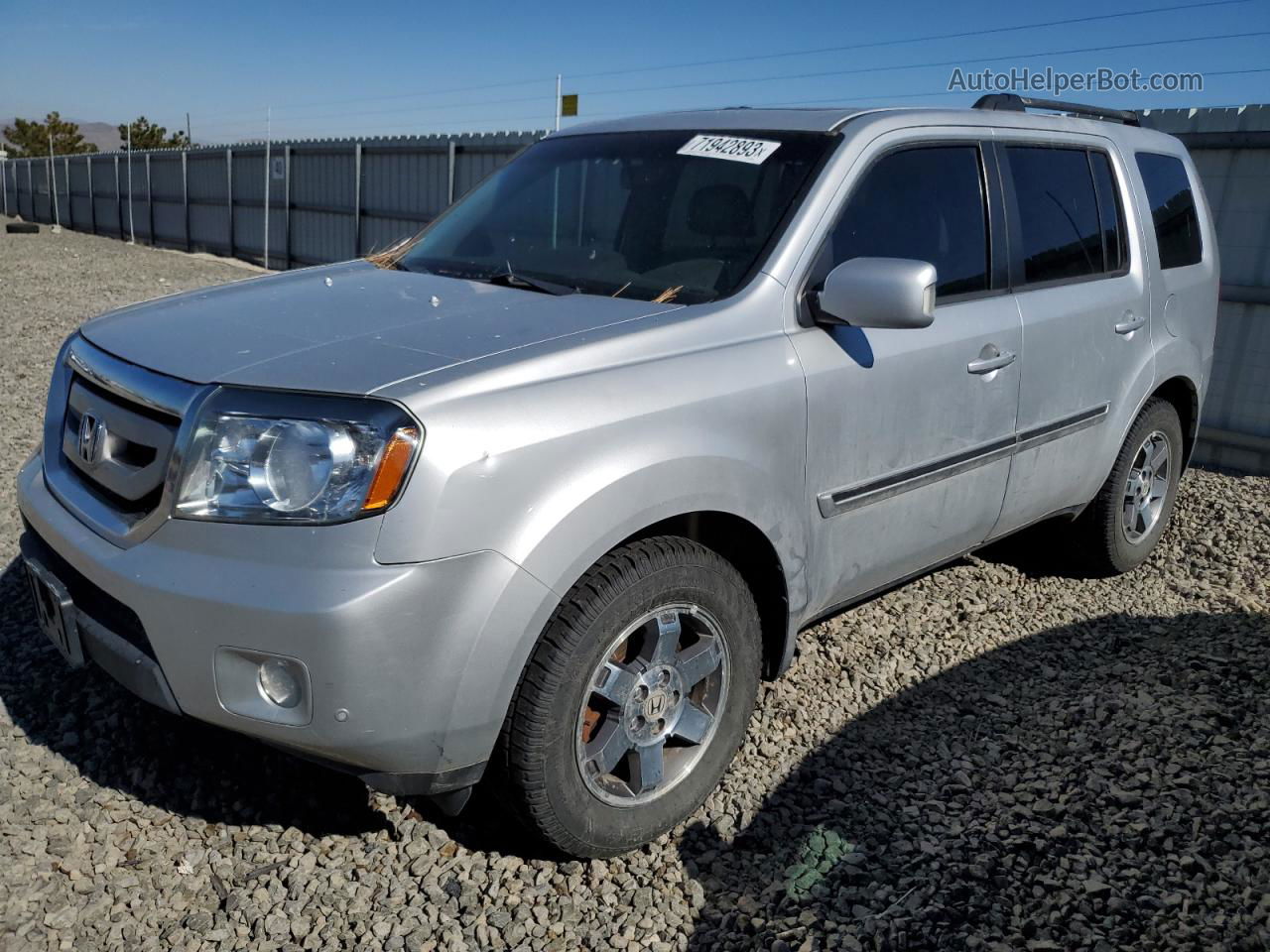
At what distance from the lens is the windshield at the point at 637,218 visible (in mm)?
3012

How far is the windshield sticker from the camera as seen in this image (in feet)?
10.5

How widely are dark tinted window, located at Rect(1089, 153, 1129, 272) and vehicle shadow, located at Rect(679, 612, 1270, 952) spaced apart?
61.9 inches


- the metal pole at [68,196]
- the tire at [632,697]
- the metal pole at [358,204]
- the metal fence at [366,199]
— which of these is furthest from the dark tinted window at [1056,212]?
the metal pole at [68,196]

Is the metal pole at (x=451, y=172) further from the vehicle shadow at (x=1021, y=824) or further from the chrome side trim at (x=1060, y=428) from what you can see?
the vehicle shadow at (x=1021, y=824)

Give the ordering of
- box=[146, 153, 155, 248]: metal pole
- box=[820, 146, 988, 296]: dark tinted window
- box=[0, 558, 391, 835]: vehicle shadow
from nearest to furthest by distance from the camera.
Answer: box=[0, 558, 391, 835]: vehicle shadow → box=[820, 146, 988, 296]: dark tinted window → box=[146, 153, 155, 248]: metal pole

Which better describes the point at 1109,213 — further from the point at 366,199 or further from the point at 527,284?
the point at 366,199

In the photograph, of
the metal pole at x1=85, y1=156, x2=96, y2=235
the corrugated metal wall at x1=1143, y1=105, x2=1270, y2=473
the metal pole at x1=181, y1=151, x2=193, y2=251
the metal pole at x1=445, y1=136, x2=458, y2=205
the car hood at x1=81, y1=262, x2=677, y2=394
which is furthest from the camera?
the metal pole at x1=85, y1=156, x2=96, y2=235

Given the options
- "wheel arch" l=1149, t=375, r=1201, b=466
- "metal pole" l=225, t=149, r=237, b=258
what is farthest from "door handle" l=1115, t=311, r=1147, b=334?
"metal pole" l=225, t=149, r=237, b=258

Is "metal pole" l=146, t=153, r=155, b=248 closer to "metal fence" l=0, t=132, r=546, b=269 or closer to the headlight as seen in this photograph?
"metal fence" l=0, t=132, r=546, b=269

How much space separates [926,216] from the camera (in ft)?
11.1

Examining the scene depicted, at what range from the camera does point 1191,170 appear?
4.82m

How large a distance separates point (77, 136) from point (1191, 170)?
8557 cm

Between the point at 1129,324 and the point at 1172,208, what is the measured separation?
83cm

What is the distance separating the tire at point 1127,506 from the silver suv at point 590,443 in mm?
376
